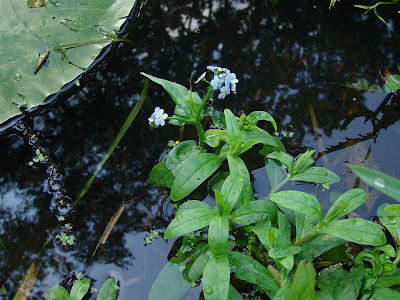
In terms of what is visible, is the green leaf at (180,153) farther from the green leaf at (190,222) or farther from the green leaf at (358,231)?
the green leaf at (358,231)

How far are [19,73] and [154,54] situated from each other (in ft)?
3.25

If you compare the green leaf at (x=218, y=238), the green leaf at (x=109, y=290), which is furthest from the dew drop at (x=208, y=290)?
the green leaf at (x=109, y=290)

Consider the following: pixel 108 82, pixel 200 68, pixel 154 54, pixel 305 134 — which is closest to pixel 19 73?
pixel 108 82

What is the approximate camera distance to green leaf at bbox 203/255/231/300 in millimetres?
1685

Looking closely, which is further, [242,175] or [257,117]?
[257,117]

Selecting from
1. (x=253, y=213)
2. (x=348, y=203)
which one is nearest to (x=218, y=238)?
(x=253, y=213)

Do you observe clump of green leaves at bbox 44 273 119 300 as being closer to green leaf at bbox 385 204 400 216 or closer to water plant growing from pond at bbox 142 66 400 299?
water plant growing from pond at bbox 142 66 400 299

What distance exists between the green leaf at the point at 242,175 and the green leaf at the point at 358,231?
1.35 ft

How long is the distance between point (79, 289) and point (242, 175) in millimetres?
1055

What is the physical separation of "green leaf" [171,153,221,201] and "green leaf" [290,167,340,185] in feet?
1.57

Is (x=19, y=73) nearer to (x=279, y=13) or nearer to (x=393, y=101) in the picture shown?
(x=279, y=13)

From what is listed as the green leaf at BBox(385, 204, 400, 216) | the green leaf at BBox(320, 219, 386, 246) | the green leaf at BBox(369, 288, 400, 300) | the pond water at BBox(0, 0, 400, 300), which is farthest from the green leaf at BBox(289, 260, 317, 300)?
the pond water at BBox(0, 0, 400, 300)

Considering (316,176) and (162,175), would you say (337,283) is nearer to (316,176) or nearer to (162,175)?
(316,176)

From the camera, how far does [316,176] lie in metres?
2.14
